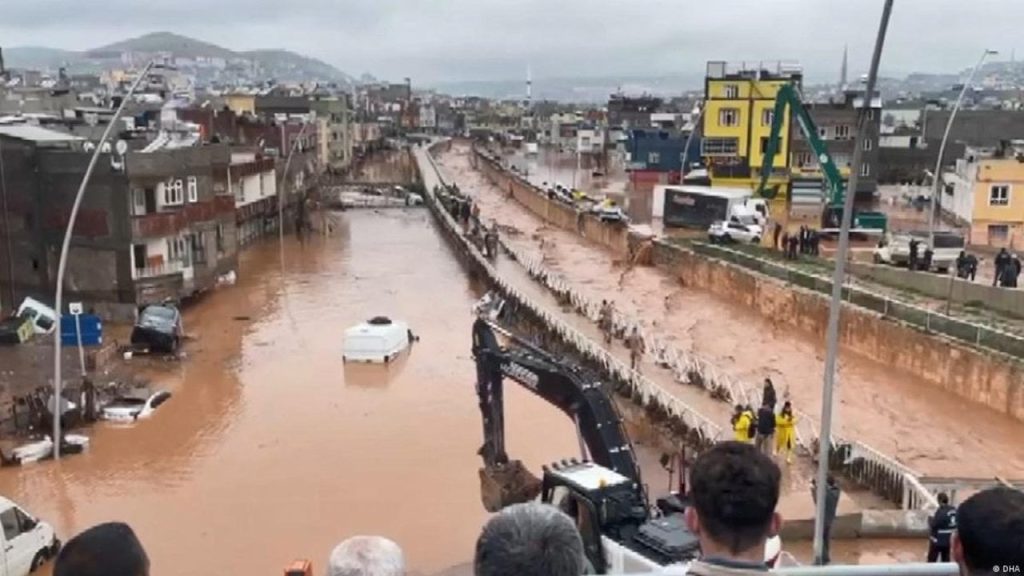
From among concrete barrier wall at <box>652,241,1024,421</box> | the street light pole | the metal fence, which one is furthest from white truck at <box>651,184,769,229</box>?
the street light pole

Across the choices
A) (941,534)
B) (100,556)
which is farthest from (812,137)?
(100,556)

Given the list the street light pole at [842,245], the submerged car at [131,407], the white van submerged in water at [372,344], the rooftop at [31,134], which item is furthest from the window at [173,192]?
the street light pole at [842,245]

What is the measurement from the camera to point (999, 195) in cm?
4125

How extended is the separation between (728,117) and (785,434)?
4642 cm

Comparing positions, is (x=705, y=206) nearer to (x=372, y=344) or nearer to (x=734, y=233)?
(x=734, y=233)

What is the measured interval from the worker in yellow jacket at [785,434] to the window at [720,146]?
1806 inches

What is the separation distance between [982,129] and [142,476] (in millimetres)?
71800

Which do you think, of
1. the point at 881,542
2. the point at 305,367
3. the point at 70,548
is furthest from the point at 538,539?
the point at 305,367

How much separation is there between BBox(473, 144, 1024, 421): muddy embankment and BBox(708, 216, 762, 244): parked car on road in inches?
105

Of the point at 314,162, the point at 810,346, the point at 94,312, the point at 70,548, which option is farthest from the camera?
the point at 314,162

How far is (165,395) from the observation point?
2264 cm

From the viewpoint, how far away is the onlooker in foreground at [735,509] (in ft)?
10.6

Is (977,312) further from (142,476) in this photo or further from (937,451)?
(142,476)

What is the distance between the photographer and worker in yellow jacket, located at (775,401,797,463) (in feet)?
53.0
